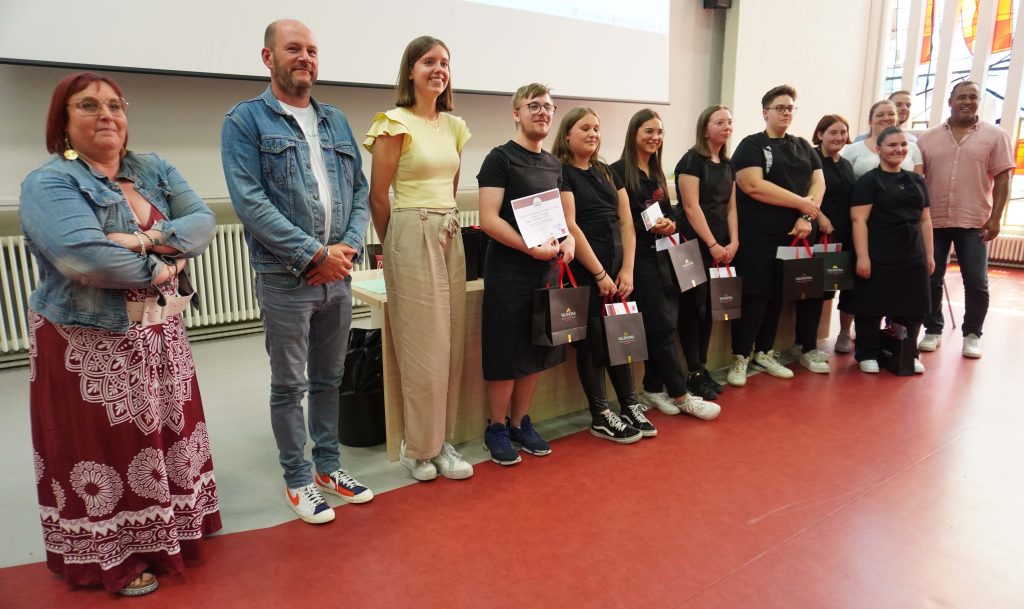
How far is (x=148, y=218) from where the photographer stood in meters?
1.80

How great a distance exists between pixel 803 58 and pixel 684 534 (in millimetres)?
6651

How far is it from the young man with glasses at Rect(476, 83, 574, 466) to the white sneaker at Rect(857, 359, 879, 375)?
2106mm

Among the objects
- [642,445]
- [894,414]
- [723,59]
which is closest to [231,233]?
[642,445]

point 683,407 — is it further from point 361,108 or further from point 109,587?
point 361,108

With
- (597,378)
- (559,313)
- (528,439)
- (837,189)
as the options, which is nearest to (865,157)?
(837,189)

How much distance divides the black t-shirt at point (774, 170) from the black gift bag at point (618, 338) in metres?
1.15

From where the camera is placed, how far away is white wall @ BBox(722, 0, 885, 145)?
6.67 m

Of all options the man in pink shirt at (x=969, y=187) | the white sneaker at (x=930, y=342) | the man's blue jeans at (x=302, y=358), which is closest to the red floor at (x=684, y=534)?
the man's blue jeans at (x=302, y=358)

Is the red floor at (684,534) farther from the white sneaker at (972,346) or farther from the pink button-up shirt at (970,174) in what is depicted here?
the pink button-up shirt at (970,174)

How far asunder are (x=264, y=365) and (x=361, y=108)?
2046 mm

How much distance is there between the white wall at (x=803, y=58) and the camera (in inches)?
Answer: 263

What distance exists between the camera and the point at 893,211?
3574 mm

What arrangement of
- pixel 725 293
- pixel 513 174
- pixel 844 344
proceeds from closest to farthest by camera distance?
1. pixel 513 174
2. pixel 725 293
3. pixel 844 344

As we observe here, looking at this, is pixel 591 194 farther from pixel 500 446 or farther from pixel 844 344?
pixel 844 344
